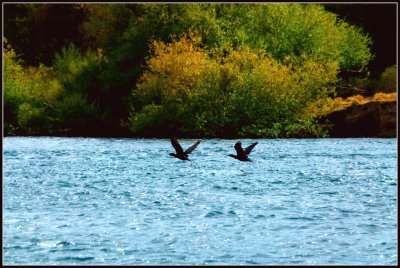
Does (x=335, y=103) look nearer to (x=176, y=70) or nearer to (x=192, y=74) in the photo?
(x=192, y=74)

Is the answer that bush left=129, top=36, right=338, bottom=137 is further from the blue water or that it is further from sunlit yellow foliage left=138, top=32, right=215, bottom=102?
the blue water

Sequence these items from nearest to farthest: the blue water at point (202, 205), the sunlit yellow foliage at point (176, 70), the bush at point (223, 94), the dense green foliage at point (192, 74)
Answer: the blue water at point (202, 205)
the sunlit yellow foliage at point (176, 70)
the bush at point (223, 94)
the dense green foliage at point (192, 74)

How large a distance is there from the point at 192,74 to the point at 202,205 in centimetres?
2376

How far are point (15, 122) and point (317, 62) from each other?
1515 centimetres

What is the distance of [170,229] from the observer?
21.8m

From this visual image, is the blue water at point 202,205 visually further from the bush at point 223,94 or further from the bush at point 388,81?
the bush at point 388,81

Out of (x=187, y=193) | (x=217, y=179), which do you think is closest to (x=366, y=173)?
(x=217, y=179)

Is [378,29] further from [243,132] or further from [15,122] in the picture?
[15,122]

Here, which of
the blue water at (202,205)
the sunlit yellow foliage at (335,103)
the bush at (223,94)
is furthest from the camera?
the sunlit yellow foliage at (335,103)

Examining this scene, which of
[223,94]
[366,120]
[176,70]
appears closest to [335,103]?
[366,120]

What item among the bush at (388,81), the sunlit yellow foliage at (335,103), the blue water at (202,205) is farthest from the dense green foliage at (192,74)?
the blue water at (202,205)

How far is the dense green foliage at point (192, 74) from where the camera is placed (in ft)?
164

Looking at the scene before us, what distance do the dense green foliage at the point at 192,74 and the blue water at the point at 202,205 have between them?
5474 millimetres

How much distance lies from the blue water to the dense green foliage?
5474 mm
